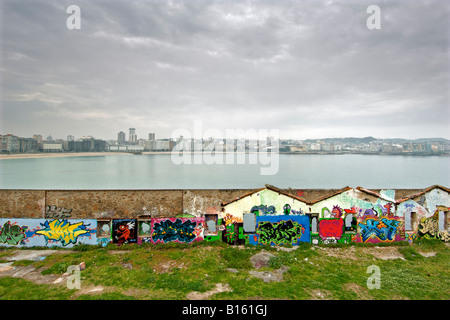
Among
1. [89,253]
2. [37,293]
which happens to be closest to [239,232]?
[89,253]

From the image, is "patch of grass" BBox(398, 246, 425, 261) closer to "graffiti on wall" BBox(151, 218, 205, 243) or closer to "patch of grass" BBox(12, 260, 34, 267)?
"graffiti on wall" BBox(151, 218, 205, 243)

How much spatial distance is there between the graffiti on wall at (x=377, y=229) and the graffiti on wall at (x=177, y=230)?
7.99 metres

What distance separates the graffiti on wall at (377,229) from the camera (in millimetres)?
11625

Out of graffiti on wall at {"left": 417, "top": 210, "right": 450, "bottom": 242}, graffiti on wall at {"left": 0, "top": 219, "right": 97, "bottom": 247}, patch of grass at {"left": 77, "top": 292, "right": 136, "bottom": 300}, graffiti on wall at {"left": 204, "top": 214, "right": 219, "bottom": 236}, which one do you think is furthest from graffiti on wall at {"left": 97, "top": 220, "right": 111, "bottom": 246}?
graffiti on wall at {"left": 417, "top": 210, "right": 450, "bottom": 242}

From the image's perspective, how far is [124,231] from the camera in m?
11.4

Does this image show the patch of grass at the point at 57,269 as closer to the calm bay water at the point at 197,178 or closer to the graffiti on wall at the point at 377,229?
the graffiti on wall at the point at 377,229

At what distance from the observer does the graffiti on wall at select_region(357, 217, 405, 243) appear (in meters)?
11.6

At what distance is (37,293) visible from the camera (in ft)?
24.0

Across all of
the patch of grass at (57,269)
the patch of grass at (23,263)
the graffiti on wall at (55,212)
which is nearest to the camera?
the patch of grass at (57,269)

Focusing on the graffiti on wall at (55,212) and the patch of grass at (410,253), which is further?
the graffiti on wall at (55,212)

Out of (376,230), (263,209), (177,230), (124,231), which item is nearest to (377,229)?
(376,230)

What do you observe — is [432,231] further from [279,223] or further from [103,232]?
[103,232]

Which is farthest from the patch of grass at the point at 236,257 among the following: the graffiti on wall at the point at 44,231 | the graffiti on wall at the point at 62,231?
the graffiti on wall at the point at 62,231

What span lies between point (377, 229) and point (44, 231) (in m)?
16.4
